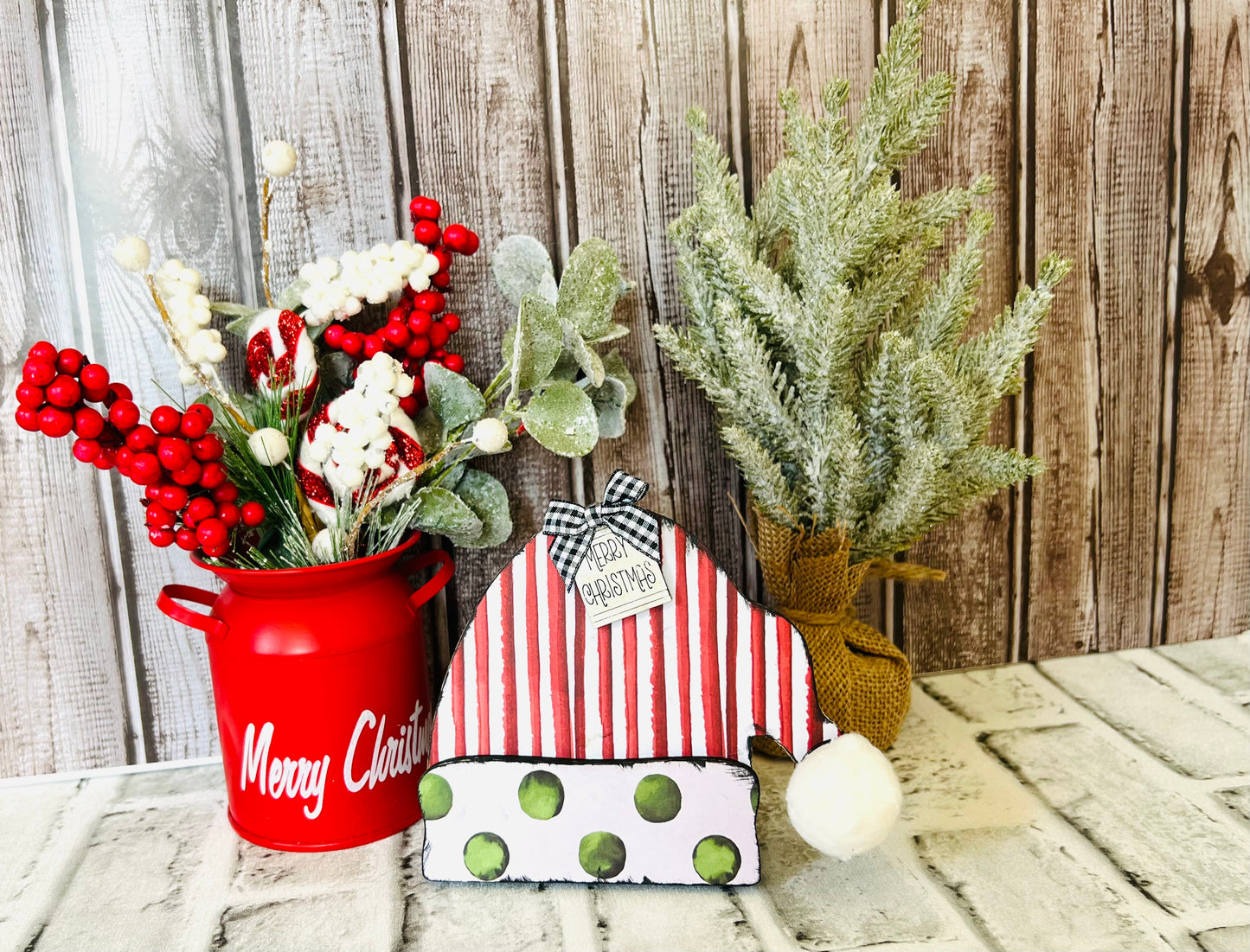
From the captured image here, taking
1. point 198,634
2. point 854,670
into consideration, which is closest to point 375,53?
point 198,634

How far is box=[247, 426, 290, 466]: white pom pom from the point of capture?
2.83 feet

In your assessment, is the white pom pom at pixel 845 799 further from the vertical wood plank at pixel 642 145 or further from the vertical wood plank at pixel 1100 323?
the vertical wood plank at pixel 1100 323

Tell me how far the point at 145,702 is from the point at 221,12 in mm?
708

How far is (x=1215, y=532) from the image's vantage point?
4.34 feet

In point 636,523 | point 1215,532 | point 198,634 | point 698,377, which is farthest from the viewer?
point 1215,532

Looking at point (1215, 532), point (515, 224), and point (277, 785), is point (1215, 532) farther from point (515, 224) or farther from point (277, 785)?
point (277, 785)

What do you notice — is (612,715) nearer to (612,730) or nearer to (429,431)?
(612,730)

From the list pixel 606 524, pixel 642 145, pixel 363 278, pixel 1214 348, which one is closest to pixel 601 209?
pixel 642 145


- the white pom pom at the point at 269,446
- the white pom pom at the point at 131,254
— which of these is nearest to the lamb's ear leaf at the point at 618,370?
the white pom pom at the point at 269,446

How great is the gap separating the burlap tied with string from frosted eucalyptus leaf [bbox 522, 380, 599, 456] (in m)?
0.22

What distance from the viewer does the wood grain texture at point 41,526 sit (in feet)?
3.25

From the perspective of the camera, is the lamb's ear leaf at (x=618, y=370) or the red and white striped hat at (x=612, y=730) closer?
the red and white striped hat at (x=612, y=730)

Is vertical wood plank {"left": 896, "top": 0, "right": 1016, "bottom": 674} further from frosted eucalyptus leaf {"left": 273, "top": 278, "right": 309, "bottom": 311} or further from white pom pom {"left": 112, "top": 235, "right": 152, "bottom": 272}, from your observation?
white pom pom {"left": 112, "top": 235, "right": 152, "bottom": 272}

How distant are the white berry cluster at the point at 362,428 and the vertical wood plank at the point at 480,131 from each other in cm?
21
